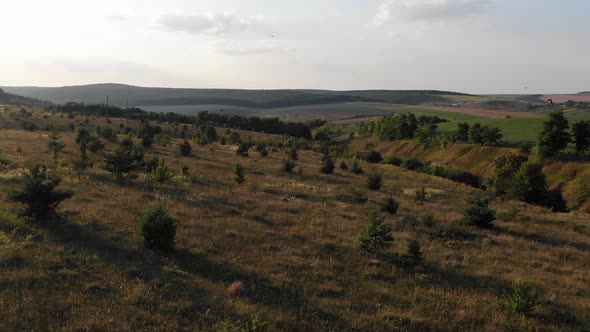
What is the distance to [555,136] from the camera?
65250 mm

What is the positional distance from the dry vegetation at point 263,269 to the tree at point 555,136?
143 feet

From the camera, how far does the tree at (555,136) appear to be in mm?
64875

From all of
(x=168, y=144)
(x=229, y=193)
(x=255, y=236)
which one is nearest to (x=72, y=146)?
(x=168, y=144)

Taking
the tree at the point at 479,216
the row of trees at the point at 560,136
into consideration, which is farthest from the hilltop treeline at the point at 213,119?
the tree at the point at 479,216

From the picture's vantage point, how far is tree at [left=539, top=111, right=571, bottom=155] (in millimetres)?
64875

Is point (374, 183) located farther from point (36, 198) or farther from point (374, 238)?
point (36, 198)

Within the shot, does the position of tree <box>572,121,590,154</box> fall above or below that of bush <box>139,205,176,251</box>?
above

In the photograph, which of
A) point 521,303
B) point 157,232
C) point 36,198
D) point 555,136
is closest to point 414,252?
point 521,303

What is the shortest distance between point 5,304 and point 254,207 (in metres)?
16.2

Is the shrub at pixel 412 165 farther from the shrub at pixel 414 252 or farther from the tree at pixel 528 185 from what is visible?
the shrub at pixel 414 252

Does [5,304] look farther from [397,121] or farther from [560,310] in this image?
[397,121]

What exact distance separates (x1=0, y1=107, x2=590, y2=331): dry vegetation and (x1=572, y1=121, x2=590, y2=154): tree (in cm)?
4335

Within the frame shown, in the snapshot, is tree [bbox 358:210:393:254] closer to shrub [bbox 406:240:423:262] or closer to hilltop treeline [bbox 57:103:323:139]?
shrub [bbox 406:240:423:262]

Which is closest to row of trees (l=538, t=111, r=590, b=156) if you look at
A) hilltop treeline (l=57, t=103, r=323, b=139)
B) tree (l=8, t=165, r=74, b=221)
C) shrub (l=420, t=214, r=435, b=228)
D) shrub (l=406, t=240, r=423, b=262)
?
shrub (l=420, t=214, r=435, b=228)
